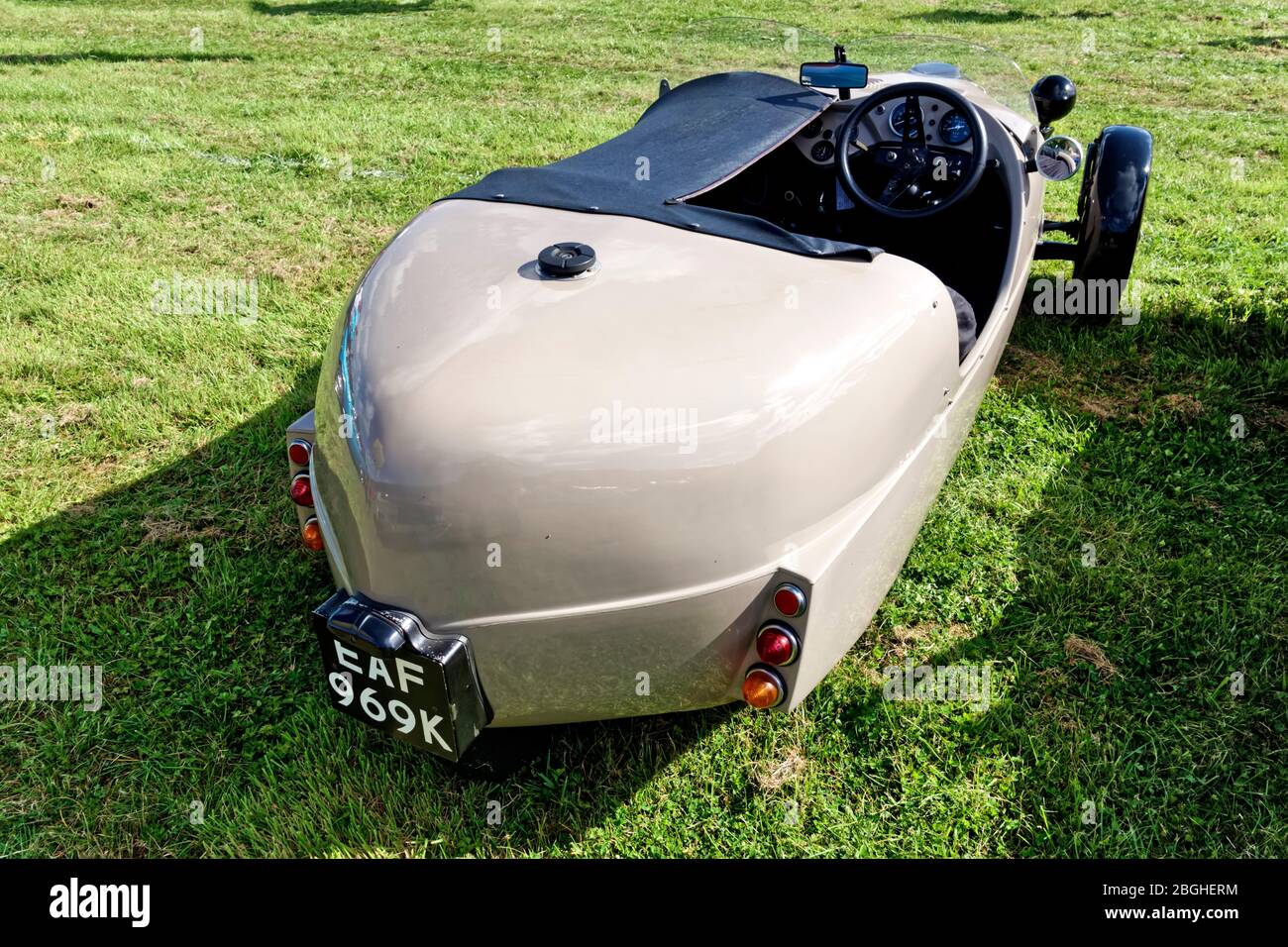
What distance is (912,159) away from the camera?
371cm

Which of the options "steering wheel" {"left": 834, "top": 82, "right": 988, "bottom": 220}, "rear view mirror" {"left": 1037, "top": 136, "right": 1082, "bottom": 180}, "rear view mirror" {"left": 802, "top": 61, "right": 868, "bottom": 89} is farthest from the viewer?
"rear view mirror" {"left": 802, "top": 61, "right": 868, "bottom": 89}

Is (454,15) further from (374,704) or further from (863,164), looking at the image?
(374,704)

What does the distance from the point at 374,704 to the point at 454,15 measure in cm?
1325

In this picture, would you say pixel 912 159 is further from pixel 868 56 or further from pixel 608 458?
pixel 608 458

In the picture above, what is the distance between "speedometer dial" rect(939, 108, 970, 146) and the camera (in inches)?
144

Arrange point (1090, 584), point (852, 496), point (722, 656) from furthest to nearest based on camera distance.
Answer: point (1090, 584)
point (852, 496)
point (722, 656)

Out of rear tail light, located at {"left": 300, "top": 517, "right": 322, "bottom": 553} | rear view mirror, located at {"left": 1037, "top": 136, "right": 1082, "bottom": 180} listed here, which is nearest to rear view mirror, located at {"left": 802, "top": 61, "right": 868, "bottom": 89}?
rear view mirror, located at {"left": 1037, "top": 136, "right": 1082, "bottom": 180}

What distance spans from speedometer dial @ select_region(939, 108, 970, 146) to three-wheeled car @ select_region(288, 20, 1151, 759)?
1301 mm

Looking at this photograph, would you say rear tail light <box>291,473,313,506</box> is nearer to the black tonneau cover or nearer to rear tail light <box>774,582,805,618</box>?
the black tonneau cover

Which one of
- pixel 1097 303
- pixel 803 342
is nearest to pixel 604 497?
pixel 803 342

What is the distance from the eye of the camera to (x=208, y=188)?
6.76 metres

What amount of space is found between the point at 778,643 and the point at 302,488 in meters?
1.40

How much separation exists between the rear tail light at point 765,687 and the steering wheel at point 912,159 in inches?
82.0
